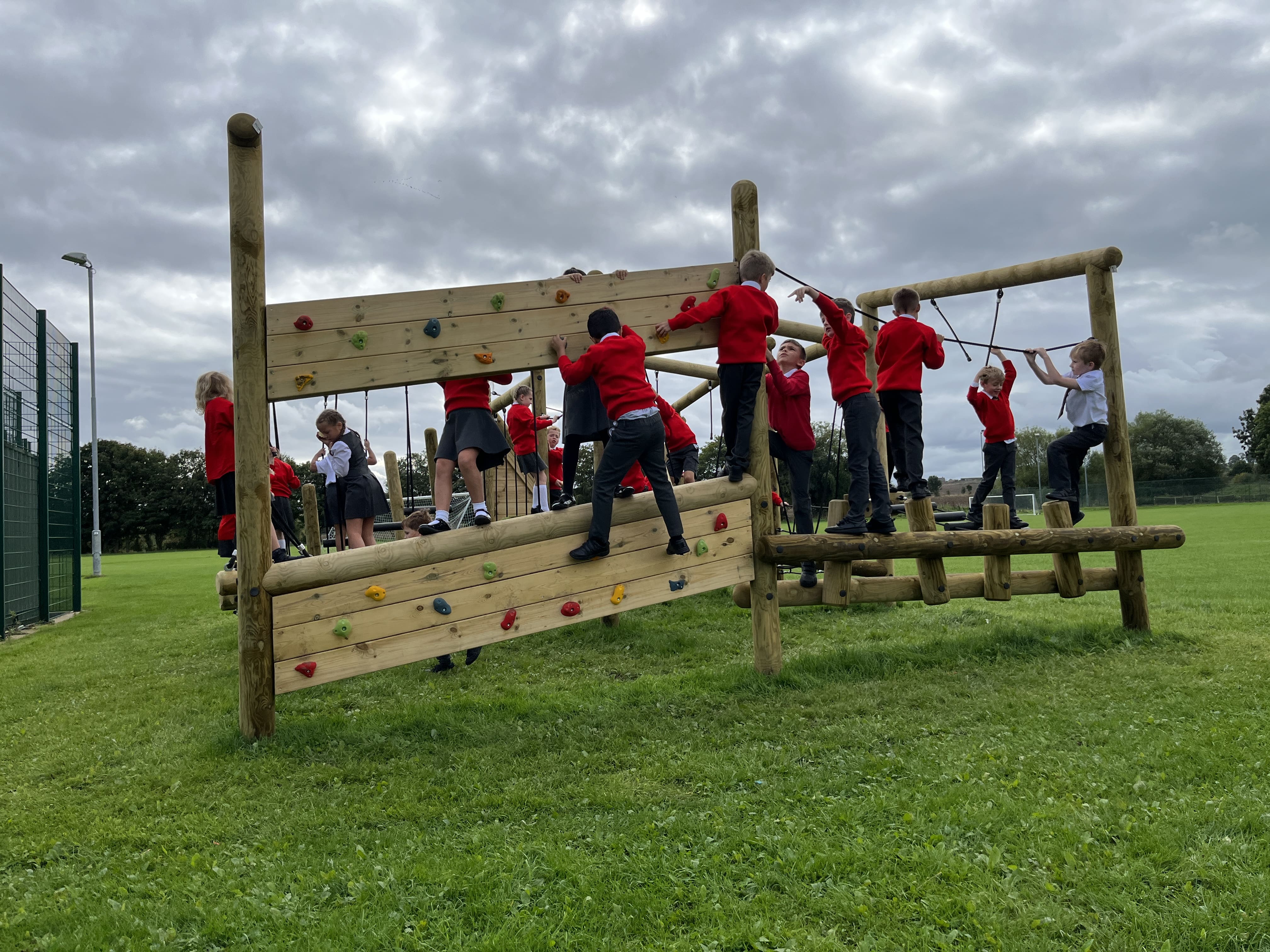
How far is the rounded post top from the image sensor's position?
5.95m

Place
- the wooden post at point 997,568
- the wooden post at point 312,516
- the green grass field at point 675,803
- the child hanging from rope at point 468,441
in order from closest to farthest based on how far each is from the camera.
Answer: the green grass field at point 675,803, the child hanging from rope at point 468,441, the wooden post at point 997,568, the wooden post at point 312,516

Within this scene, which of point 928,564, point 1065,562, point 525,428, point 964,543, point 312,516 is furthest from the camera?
point 312,516

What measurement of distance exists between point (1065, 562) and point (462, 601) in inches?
230

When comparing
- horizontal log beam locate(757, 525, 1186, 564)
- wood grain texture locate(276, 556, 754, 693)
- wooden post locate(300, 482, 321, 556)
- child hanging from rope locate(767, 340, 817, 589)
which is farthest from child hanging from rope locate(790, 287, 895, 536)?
wooden post locate(300, 482, 321, 556)

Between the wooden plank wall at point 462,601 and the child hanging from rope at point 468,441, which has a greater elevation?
the child hanging from rope at point 468,441

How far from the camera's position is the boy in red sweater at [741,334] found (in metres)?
6.78

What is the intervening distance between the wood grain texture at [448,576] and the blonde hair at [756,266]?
2.18 metres

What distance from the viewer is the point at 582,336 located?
21.7ft

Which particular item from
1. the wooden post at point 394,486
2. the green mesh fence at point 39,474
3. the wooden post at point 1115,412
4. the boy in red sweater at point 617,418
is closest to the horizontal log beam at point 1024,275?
the wooden post at point 1115,412

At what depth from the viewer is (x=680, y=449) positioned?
34.3 ft

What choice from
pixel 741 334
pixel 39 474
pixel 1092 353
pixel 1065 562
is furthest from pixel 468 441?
pixel 39 474

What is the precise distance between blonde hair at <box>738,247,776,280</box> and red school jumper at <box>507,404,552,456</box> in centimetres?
373

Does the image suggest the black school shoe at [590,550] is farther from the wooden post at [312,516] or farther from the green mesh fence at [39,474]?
the green mesh fence at [39,474]

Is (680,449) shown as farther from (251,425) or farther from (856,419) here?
(251,425)
